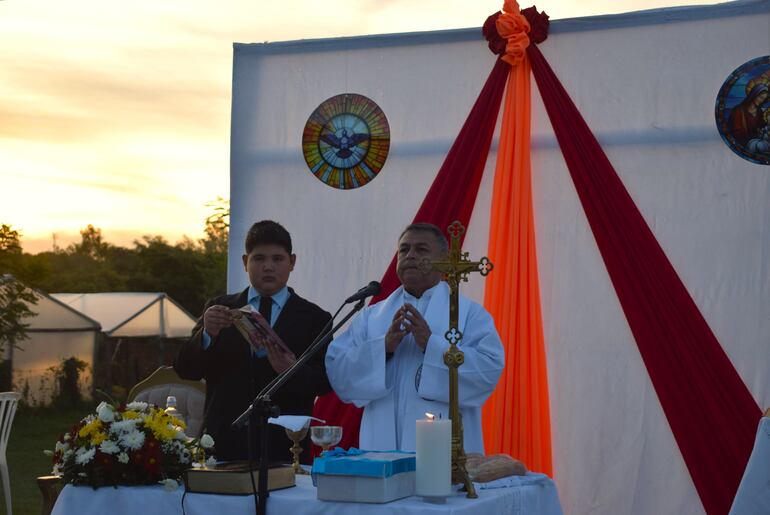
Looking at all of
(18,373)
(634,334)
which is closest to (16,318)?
(18,373)

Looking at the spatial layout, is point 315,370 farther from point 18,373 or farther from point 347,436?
point 18,373

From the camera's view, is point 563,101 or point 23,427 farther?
point 23,427

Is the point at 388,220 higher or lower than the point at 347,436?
higher

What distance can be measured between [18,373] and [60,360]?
705 millimetres

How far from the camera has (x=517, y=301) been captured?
5379 mm

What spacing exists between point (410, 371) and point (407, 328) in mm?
343

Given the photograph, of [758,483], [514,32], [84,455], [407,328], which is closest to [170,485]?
[84,455]

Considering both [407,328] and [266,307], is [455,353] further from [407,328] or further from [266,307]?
[266,307]

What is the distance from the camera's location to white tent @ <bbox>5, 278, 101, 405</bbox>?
1700 centimetres

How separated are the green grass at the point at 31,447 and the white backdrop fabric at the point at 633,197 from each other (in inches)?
204

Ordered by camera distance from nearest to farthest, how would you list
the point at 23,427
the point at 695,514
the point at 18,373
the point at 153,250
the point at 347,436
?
the point at 695,514
the point at 347,436
the point at 23,427
the point at 18,373
the point at 153,250

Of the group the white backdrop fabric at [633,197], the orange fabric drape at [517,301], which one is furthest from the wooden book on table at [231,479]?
the white backdrop fabric at [633,197]

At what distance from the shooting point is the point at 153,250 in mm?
31688

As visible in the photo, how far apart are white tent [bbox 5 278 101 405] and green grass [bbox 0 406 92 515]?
309 millimetres
